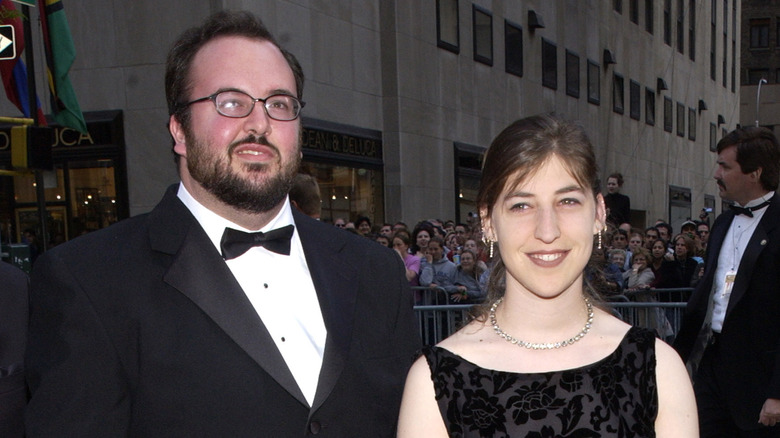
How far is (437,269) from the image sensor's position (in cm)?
885

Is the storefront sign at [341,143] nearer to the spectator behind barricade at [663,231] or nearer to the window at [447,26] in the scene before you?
the window at [447,26]

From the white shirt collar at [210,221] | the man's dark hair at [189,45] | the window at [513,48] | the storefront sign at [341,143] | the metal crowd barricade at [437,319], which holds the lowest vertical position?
the metal crowd barricade at [437,319]

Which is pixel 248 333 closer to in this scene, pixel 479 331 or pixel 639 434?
pixel 479 331

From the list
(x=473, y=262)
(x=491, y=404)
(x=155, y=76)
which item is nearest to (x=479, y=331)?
(x=491, y=404)

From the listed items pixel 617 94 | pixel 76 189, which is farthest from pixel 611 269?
pixel 617 94

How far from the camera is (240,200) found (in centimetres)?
231

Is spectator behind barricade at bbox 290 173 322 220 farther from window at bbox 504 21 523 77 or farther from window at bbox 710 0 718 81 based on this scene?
window at bbox 710 0 718 81

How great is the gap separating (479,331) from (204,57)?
1320 millimetres

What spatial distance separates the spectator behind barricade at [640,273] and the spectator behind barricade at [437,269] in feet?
7.08

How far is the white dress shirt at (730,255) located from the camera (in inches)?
182

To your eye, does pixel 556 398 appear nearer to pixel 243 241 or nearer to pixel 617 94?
pixel 243 241

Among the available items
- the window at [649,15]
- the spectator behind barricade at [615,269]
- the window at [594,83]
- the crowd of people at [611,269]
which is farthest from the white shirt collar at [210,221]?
the window at [649,15]

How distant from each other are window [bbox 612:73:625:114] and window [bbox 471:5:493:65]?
10126 mm

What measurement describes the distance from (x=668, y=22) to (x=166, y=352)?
35459 millimetres
